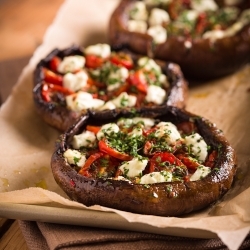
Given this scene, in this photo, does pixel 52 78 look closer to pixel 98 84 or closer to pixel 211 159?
pixel 98 84

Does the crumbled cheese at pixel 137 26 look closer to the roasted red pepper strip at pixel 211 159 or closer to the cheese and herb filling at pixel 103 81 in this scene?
the cheese and herb filling at pixel 103 81

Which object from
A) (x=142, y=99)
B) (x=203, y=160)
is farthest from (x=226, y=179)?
(x=142, y=99)

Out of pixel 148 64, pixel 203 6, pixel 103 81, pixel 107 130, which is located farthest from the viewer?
pixel 203 6

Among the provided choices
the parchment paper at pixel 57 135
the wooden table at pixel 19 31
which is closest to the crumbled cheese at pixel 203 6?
the parchment paper at pixel 57 135

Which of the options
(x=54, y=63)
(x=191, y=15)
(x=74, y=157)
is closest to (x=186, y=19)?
(x=191, y=15)

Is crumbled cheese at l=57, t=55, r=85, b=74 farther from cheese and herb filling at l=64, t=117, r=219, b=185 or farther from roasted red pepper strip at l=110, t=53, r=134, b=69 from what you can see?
cheese and herb filling at l=64, t=117, r=219, b=185

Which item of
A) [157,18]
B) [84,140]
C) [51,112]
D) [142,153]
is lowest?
[51,112]

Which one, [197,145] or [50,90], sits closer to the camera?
[197,145]

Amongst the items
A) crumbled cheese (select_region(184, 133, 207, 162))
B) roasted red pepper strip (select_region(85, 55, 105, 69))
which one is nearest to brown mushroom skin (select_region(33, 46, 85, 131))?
roasted red pepper strip (select_region(85, 55, 105, 69))
